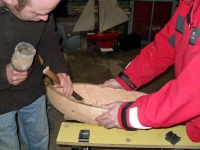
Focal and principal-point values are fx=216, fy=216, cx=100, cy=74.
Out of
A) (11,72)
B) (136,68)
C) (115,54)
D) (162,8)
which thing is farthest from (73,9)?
(11,72)

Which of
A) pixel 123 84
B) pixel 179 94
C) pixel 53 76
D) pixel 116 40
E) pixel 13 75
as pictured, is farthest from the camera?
pixel 116 40

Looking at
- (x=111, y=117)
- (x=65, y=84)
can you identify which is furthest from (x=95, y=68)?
(x=111, y=117)

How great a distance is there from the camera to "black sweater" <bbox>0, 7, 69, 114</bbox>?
3.19ft

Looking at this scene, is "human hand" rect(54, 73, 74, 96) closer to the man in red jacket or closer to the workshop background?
the man in red jacket

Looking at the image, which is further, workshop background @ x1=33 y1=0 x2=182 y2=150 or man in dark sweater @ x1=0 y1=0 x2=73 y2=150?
workshop background @ x1=33 y1=0 x2=182 y2=150

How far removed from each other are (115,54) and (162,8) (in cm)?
132

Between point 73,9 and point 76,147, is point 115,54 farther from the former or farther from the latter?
point 76,147

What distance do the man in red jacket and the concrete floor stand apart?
1.37m

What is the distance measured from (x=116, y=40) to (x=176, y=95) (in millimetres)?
3305

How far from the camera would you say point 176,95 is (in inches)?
32.4

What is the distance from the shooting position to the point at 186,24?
991mm

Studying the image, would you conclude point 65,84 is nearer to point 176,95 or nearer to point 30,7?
point 30,7

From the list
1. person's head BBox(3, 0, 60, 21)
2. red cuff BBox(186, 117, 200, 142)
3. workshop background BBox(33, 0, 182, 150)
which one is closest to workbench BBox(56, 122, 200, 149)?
red cuff BBox(186, 117, 200, 142)

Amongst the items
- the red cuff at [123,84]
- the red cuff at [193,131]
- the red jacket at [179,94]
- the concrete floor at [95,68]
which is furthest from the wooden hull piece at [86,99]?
the concrete floor at [95,68]
